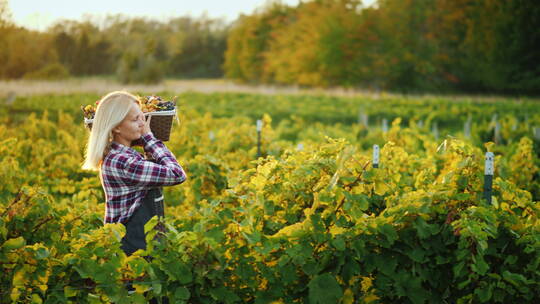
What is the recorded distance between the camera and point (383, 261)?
2.91 metres

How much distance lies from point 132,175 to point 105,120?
301 mm

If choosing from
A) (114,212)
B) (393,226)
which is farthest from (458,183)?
(114,212)

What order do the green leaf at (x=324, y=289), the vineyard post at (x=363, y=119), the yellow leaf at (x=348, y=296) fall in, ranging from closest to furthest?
the green leaf at (x=324, y=289) → the yellow leaf at (x=348, y=296) → the vineyard post at (x=363, y=119)

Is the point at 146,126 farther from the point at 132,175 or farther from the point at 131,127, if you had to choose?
the point at 132,175

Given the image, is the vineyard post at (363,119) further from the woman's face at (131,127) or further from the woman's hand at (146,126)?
the woman's face at (131,127)

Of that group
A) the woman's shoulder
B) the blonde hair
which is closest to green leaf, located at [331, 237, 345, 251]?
the woman's shoulder

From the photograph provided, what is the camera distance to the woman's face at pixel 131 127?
295 cm

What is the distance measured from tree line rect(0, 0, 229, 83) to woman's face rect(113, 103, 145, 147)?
49.2 feet

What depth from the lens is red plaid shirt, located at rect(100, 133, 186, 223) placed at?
2.90m

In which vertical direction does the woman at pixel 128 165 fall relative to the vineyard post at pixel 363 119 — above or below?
above

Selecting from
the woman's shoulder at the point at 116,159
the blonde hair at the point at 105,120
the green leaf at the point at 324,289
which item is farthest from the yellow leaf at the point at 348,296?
the blonde hair at the point at 105,120

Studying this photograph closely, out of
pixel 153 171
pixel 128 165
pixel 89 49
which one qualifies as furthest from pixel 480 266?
pixel 89 49

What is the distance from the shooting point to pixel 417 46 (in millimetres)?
48219

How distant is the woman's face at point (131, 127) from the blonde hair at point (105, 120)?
0.05 metres
